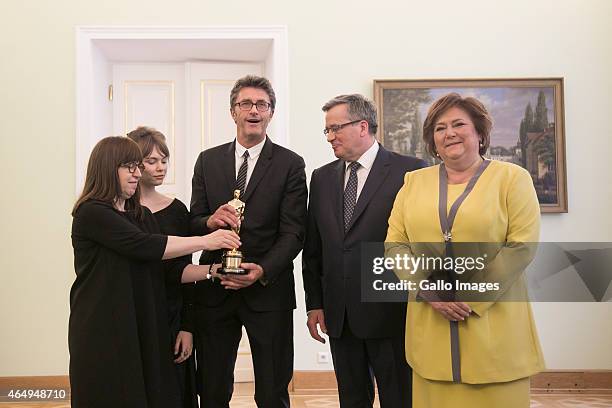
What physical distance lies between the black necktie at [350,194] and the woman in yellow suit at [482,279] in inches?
18.7

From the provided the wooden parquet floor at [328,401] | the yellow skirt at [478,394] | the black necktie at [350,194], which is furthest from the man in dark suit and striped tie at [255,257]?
the wooden parquet floor at [328,401]

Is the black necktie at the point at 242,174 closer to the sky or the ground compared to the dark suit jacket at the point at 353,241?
closer to the sky

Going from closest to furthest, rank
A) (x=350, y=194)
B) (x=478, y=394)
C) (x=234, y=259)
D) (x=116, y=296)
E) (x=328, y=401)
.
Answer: (x=478, y=394) < (x=116, y=296) < (x=234, y=259) < (x=350, y=194) < (x=328, y=401)

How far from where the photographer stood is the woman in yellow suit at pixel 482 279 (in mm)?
2490

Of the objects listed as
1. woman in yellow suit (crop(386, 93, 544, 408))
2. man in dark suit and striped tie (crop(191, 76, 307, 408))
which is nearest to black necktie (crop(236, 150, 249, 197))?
man in dark suit and striped tie (crop(191, 76, 307, 408))

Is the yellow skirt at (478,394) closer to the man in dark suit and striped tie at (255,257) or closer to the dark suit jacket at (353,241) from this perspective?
the dark suit jacket at (353,241)

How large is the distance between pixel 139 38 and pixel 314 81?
136 centimetres

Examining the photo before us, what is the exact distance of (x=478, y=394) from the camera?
2.51 metres

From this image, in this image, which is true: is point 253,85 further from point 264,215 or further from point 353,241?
point 353,241

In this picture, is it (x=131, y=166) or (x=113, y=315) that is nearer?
(x=113, y=315)

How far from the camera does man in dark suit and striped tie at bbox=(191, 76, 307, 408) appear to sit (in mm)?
3174

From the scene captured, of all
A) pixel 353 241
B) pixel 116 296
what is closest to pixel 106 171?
pixel 116 296

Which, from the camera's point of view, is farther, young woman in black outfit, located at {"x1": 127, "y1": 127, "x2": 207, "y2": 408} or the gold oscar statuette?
young woman in black outfit, located at {"x1": 127, "y1": 127, "x2": 207, "y2": 408}

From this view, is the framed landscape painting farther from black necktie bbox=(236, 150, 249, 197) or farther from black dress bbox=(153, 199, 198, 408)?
black dress bbox=(153, 199, 198, 408)
